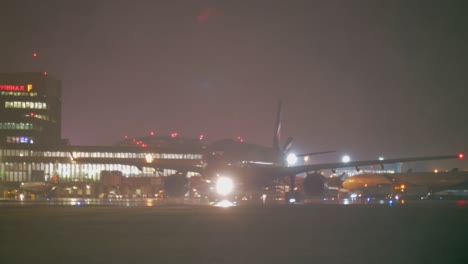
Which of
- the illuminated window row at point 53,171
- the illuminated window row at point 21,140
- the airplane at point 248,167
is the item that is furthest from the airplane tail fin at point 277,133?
the illuminated window row at point 21,140

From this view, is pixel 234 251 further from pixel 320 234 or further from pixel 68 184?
pixel 68 184

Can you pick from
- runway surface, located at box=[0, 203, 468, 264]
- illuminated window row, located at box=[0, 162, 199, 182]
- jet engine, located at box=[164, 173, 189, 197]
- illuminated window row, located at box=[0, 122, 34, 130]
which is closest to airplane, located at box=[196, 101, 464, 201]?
jet engine, located at box=[164, 173, 189, 197]

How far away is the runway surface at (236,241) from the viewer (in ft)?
50.3

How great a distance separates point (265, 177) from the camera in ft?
198

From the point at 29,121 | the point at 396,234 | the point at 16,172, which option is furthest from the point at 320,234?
the point at 29,121

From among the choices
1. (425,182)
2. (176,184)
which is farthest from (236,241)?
(425,182)

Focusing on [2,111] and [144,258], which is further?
[2,111]

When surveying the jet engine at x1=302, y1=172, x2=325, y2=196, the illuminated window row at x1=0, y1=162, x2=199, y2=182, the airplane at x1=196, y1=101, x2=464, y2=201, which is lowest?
the jet engine at x1=302, y1=172, x2=325, y2=196

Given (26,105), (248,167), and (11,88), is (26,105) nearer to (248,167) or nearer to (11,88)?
(11,88)

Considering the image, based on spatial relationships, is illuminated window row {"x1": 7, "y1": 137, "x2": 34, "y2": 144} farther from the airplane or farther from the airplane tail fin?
the airplane

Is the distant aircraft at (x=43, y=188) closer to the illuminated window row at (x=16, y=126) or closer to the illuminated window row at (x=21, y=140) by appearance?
the illuminated window row at (x=21, y=140)

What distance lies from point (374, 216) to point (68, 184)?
331 feet

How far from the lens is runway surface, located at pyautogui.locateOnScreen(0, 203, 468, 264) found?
15.3 m

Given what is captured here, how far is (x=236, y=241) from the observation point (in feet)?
62.0
